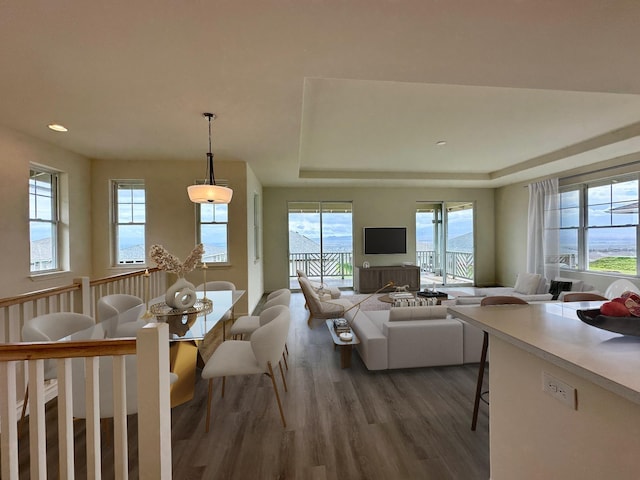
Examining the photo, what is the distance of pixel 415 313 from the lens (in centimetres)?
279

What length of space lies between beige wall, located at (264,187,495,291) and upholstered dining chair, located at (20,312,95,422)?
4.68m

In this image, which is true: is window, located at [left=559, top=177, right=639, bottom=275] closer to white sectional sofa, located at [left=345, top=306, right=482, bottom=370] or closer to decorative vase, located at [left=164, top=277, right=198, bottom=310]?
white sectional sofa, located at [left=345, top=306, right=482, bottom=370]

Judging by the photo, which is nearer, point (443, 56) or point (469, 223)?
point (443, 56)

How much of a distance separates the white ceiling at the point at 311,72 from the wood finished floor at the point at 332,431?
258cm

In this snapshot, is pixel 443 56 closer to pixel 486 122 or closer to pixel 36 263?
pixel 486 122

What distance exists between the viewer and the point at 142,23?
1.58 m

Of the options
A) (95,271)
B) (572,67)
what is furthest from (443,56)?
(95,271)

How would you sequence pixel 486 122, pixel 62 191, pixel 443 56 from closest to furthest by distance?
pixel 443 56 < pixel 486 122 < pixel 62 191

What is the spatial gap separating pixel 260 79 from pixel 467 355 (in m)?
3.23

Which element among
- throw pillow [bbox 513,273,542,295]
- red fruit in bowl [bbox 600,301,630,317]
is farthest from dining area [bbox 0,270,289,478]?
throw pillow [bbox 513,273,542,295]

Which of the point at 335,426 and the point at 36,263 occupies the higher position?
the point at 36,263

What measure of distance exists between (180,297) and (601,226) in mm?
6845

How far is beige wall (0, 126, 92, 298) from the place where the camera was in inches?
123

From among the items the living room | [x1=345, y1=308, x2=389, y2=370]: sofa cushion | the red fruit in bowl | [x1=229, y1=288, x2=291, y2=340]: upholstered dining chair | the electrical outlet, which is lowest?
[x1=345, y1=308, x2=389, y2=370]: sofa cushion
